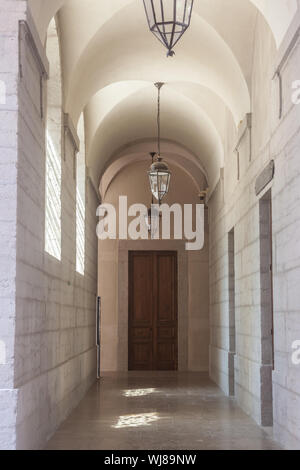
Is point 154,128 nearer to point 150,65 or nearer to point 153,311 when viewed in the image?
point 150,65

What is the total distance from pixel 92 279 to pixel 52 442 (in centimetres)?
720

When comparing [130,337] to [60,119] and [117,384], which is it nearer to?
[117,384]

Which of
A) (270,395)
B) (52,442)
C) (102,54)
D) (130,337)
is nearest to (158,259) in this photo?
(130,337)

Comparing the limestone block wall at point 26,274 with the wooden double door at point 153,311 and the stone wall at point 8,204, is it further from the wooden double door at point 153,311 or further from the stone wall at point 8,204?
the wooden double door at point 153,311

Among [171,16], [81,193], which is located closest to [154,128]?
[81,193]

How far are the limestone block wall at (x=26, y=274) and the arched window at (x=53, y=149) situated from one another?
0.27 meters

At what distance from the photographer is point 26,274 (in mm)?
5742

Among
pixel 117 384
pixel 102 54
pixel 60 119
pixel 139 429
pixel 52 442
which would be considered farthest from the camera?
pixel 117 384

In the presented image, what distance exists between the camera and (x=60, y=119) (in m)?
8.57

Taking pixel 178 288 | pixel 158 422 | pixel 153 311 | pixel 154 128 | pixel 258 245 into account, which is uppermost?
pixel 154 128

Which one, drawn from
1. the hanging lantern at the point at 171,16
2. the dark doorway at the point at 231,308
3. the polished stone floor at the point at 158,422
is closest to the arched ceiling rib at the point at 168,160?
the dark doorway at the point at 231,308

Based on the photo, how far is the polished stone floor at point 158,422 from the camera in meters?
6.79

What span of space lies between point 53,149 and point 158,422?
353cm

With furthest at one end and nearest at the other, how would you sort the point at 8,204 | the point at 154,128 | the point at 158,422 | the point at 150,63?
the point at 154,128 → the point at 150,63 → the point at 158,422 → the point at 8,204
